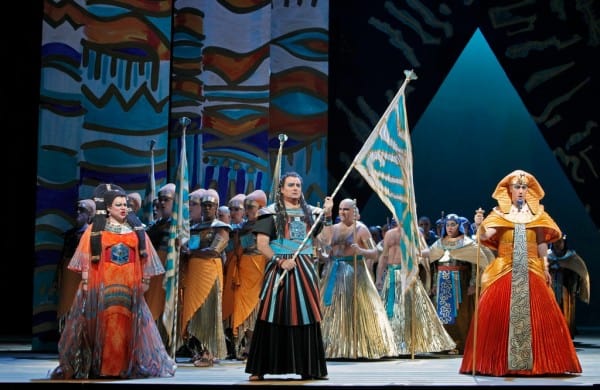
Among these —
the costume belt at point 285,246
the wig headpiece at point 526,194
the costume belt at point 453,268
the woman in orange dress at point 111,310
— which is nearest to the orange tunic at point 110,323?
the woman in orange dress at point 111,310

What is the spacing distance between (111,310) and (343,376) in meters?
1.65

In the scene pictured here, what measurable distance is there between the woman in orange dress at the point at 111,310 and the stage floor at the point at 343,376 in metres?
0.21

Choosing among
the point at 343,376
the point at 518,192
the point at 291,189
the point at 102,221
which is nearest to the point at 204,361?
the point at 343,376

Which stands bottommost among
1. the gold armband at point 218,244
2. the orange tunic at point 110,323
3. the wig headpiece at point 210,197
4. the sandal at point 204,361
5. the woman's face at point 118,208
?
the sandal at point 204,361

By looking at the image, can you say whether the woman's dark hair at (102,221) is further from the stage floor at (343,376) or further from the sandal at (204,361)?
the sandal at (204,361)

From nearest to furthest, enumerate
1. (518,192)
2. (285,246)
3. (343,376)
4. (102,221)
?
1. (285,246)
2. (102,221)
3. (343,376)
4. (518,192)

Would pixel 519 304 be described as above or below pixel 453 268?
below

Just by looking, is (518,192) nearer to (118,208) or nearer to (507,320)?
(507,320)

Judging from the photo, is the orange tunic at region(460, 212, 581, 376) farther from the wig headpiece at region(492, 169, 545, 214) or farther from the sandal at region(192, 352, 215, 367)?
the sandal at region(192, 352, 215, 367)

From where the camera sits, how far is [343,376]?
23.3ft

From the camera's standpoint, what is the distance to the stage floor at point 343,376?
6418mm

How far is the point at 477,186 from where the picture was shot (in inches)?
631

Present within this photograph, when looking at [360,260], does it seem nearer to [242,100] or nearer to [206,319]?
[206,319]

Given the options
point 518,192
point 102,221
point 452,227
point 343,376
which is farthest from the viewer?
point 452,227
